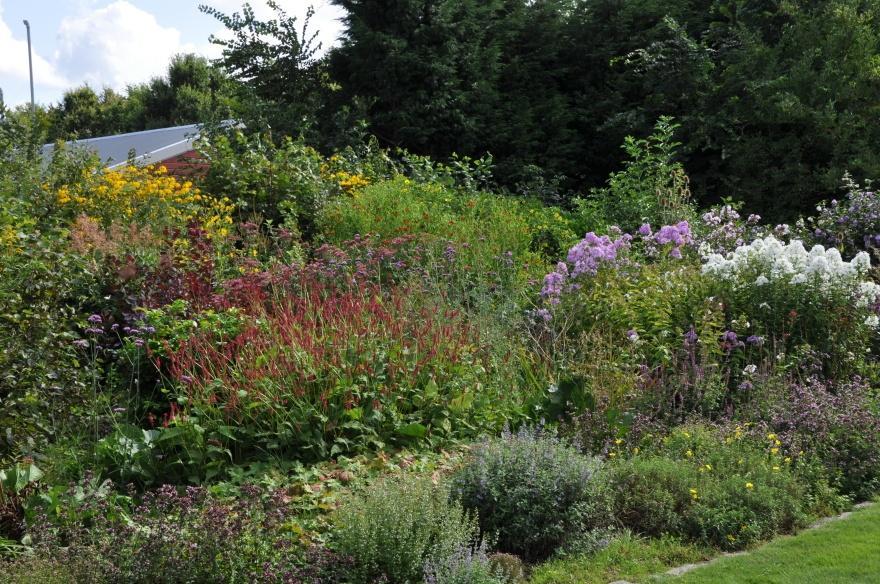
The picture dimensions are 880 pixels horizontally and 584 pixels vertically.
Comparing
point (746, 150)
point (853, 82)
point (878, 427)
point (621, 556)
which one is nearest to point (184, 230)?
point (621, 556)

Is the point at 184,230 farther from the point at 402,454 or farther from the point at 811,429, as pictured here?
the point at 811,429

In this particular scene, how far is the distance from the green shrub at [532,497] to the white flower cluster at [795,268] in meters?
3.17

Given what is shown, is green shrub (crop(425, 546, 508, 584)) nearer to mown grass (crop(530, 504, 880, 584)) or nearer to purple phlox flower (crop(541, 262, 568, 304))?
mown grass (crop(530, 504, 880, 584))

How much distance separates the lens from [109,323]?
6.63 m

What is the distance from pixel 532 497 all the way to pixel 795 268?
12.4 ft

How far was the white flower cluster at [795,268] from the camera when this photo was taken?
6.85 metres

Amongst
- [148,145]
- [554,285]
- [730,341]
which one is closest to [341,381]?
[554,285]

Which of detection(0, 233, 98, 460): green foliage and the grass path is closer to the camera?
the grass path

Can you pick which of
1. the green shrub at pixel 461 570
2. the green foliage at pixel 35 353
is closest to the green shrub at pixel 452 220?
the green foliage at pixel 35 353

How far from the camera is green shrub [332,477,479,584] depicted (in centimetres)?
381

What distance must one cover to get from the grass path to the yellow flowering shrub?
19.9 feet

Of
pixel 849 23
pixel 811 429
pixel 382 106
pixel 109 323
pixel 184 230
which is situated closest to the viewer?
pixel 811 429

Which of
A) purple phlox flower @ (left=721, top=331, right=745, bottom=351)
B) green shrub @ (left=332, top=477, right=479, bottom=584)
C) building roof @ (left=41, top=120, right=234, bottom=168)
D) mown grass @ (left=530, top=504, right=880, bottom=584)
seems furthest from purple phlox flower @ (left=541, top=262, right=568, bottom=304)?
building roof @ (left=41, top=120, right=234, bottom=168)

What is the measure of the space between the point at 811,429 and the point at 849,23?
832 cm
